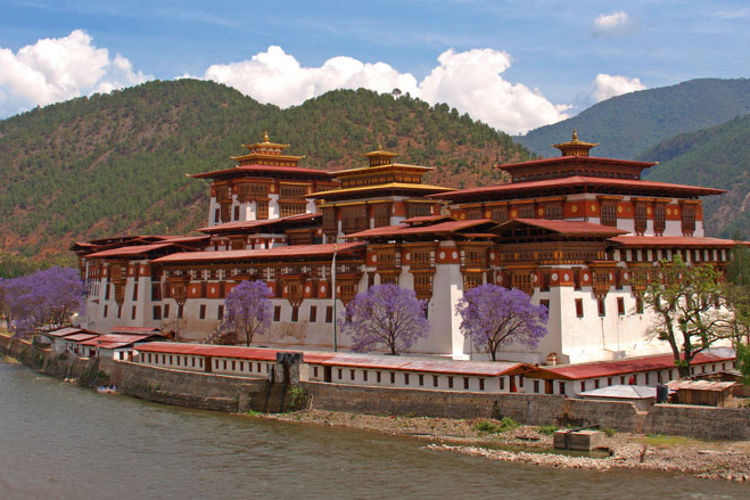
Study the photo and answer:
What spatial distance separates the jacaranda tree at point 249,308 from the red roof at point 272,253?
2665 mm

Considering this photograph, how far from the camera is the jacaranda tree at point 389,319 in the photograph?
2334 inches

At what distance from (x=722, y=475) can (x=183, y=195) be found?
144580 mm

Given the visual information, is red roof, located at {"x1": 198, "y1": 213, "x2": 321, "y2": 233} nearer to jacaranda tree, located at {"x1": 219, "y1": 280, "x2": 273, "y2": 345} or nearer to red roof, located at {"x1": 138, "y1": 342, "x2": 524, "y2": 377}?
jacaranda tree, located at {"x1": 219, "y1": 280, "x2": 273, "y2": 345}

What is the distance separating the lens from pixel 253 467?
146 feet

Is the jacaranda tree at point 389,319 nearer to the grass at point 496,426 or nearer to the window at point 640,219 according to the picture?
the grass at point 496,426

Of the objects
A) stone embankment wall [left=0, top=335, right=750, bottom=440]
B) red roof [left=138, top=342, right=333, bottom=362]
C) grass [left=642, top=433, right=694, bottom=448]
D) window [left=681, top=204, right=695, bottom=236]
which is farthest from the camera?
window [left=681, top=204, right=695, bottom=236]

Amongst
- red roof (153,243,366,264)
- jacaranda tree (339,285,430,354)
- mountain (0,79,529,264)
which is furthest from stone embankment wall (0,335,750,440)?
mountain (0,79,529,264)

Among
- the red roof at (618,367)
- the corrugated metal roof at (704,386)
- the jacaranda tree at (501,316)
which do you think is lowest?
the corrugated metal roof at (704,386)

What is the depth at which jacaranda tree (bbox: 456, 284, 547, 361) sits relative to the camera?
2206 inches

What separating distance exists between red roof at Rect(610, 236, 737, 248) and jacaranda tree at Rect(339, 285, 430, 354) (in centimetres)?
1297

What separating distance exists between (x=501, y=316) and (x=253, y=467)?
1831 cm

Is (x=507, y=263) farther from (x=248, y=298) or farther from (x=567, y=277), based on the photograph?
(x=248, y=298)

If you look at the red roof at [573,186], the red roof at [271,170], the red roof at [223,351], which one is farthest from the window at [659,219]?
the red roof at [271,170]

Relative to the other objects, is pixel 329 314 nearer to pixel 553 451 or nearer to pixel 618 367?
pixel 618 367
